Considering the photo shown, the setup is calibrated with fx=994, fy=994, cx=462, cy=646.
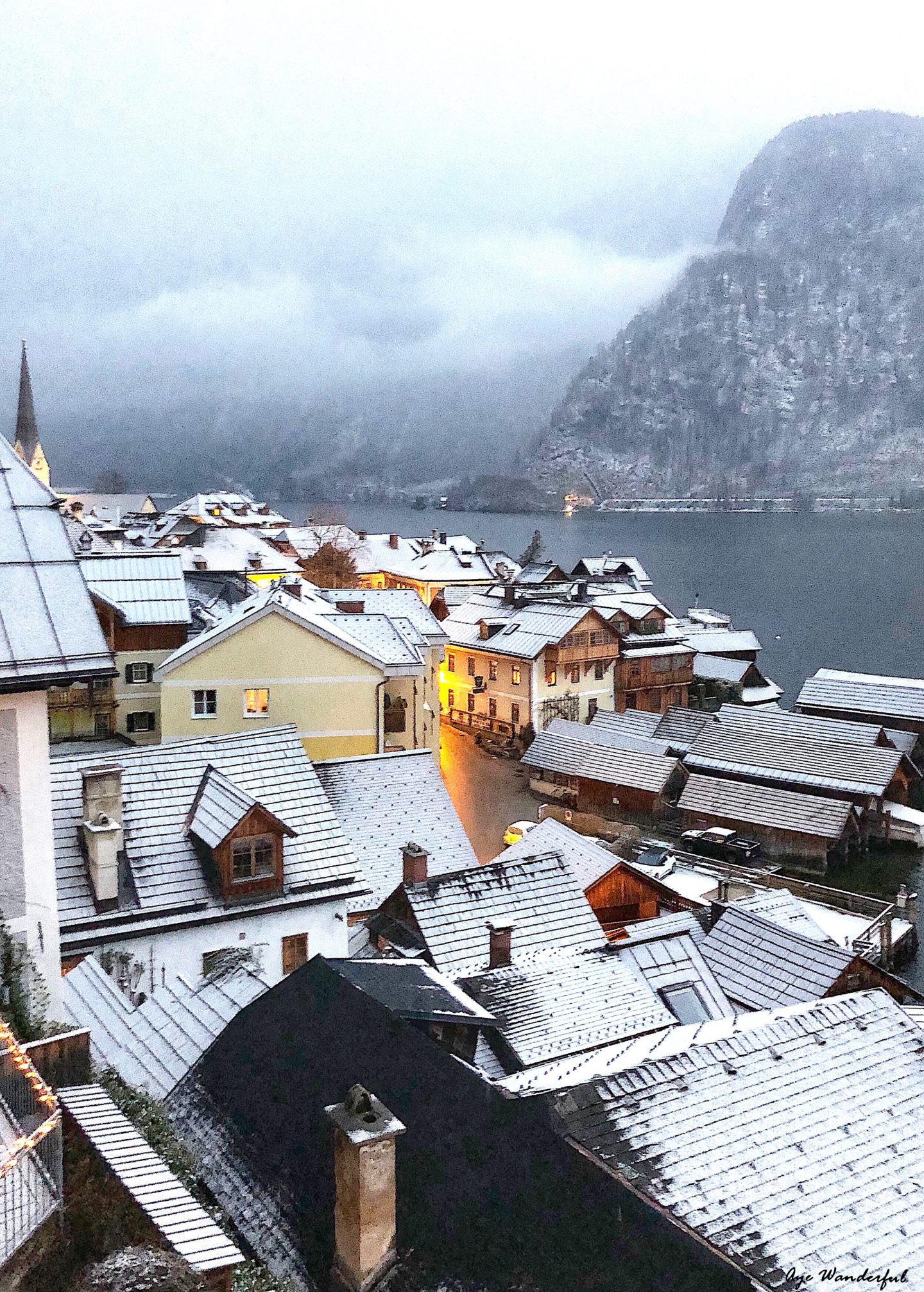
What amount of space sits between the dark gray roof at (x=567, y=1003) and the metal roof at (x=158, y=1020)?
13.5 feet

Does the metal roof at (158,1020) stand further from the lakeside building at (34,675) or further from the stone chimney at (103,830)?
the lakeside building at (34,675)

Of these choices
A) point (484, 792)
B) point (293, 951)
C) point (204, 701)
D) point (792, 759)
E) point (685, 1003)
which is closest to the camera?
point (685, 1003)

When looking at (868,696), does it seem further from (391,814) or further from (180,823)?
(180,823)

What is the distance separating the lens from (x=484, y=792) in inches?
1916

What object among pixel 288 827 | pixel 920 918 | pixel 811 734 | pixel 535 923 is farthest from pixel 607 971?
pixel 811 734

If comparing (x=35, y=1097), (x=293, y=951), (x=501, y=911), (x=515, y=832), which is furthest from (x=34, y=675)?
(x=515, y=832)

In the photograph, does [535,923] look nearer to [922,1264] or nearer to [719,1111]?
[719,1111]

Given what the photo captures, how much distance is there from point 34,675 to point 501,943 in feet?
38.4

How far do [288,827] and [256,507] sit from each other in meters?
143

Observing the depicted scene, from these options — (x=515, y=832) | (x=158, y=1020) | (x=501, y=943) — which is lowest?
(x=515, y=832)

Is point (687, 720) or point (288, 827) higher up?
point (288, 827)

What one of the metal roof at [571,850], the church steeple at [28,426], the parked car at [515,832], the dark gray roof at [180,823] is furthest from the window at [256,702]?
the church steeple at [28,426]

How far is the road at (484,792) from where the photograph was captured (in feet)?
138

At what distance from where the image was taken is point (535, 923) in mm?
20641
